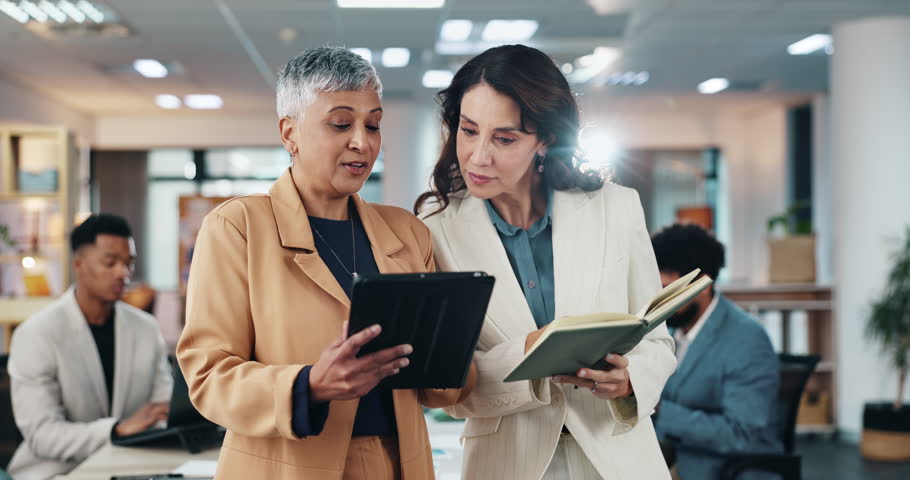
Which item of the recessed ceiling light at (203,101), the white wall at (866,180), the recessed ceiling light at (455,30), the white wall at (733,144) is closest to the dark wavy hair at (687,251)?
the white wall at (866,180)

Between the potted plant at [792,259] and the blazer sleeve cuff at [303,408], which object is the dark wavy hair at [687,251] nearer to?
the blazer sleeve cuff at [303,408]

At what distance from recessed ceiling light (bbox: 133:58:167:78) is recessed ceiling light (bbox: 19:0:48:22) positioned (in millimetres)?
1407

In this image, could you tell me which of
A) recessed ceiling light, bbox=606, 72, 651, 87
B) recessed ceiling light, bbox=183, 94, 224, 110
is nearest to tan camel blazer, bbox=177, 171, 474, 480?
recessed ceiling light, bbox=606, 72, 651, 87

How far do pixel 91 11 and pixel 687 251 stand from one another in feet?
18.6

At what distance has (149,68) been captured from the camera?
9.12 m

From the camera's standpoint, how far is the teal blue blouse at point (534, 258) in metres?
1.72

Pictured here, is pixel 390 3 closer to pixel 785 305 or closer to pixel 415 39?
pixel 415 39

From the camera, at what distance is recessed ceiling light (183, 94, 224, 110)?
1086 cm

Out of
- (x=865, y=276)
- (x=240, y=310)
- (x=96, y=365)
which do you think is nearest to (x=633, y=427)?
(x=240, y=310)

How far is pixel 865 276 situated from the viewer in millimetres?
7004

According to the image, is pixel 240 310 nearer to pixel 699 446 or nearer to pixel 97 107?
pixel 699 446

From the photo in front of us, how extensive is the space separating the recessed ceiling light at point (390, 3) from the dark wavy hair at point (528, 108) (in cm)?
518

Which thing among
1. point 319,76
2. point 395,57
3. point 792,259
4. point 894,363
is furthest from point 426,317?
point 395,57

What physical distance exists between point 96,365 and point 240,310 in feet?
6.86
